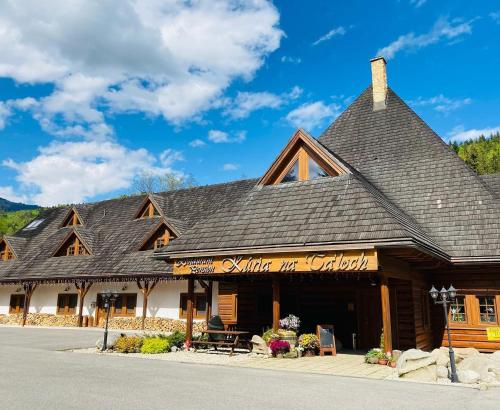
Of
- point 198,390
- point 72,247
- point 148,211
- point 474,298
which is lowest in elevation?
point 198,390

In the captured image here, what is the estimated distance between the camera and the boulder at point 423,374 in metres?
9.65

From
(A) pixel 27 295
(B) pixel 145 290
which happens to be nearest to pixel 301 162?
Answer: (B) pixel 145 290

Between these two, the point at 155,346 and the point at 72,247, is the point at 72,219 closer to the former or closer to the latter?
the point at 72,247

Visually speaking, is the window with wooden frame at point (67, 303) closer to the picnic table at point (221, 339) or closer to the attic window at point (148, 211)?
the attic window at point (148, 211)

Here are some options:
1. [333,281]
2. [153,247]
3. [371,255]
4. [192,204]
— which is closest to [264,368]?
[371,255]

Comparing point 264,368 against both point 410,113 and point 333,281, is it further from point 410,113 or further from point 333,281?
point 410,113

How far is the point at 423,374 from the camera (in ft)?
32.0

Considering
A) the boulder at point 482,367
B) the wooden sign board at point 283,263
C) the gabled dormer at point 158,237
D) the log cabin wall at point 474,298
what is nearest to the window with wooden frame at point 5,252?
the gabled dormer at point 158,237

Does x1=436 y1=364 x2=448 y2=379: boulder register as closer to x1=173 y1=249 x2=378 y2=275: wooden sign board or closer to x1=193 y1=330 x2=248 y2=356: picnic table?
x1=173 y1=249 x2=378 y2=275: wooden sign board

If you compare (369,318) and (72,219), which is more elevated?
(72,219)

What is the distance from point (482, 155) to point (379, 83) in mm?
47362

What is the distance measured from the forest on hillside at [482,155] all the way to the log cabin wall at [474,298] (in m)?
47.2

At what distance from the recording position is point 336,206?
44.9 feet

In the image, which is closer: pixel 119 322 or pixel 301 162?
pixel 301 162
